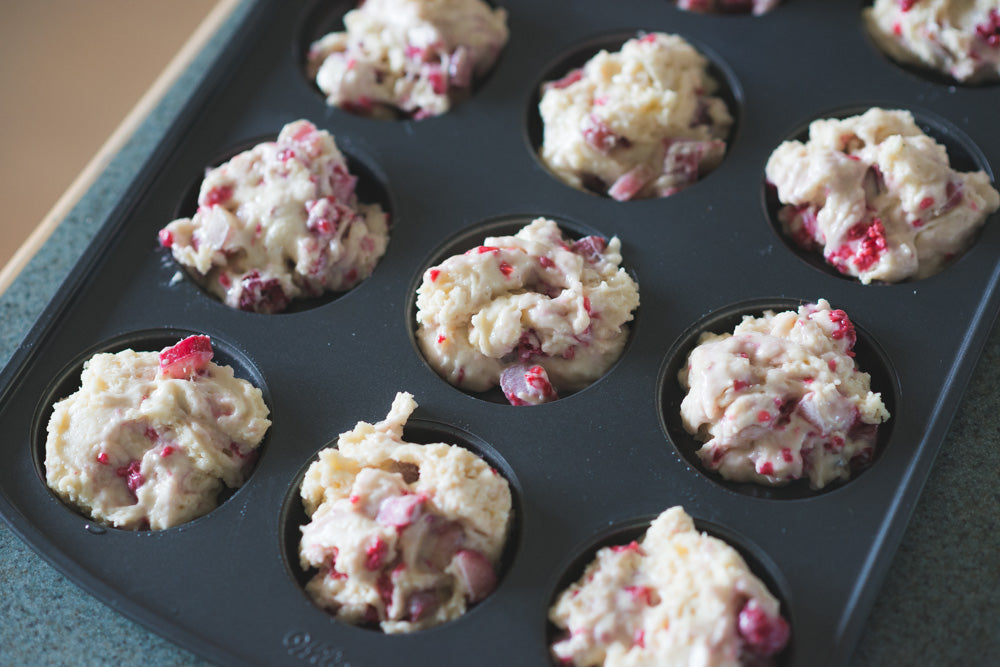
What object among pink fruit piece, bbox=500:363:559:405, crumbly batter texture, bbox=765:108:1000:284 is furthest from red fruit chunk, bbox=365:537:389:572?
crumbly batter texture, bbox=765:108:1000:284

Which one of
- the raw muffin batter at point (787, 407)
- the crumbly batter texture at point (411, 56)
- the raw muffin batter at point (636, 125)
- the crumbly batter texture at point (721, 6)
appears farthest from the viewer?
the crumbly batter texture at point (721, 6)

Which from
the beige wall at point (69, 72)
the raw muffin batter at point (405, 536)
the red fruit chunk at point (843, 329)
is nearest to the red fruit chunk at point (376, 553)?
the raw muffin batter at point (405, 536)

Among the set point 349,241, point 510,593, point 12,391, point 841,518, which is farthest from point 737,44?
point 12,391

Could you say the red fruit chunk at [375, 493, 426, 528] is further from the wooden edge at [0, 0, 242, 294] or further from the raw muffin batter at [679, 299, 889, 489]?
the wooden edge at [0, 0, 242, 294]

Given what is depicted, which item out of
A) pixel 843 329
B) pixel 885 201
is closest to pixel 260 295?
pixel 843 329

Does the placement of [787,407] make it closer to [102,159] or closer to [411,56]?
[411,56]

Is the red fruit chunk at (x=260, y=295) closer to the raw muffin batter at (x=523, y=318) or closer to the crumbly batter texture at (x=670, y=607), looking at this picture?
the raw muffin batter at (x=523, y=318)
